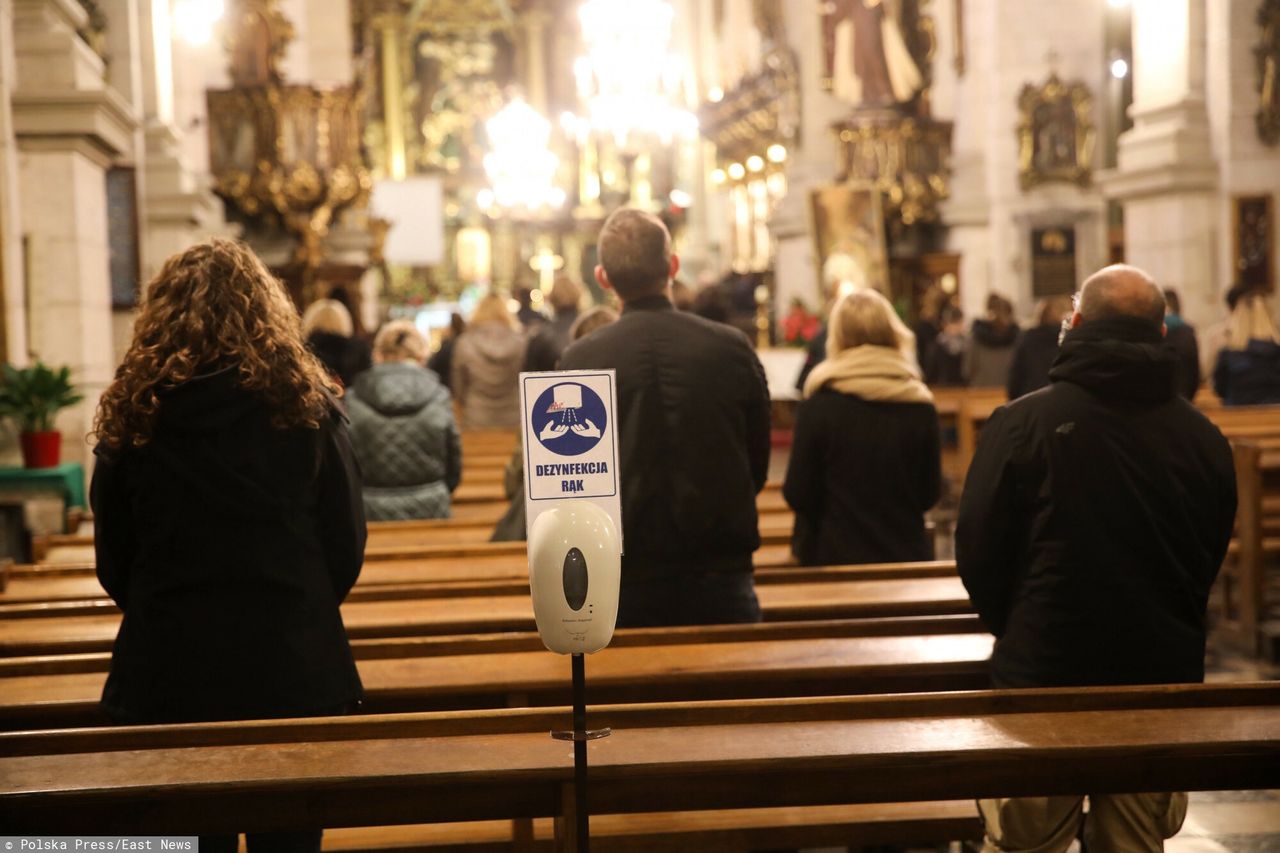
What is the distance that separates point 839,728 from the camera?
9.40 ft

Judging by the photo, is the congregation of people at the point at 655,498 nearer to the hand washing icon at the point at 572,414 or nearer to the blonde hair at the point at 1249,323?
the hand washing icon at the point at 572,414

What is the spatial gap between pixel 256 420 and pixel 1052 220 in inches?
700

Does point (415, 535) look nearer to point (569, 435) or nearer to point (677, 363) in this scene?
point (677, 363)

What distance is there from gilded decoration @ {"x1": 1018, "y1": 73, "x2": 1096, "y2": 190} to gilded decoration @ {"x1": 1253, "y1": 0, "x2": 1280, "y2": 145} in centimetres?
507

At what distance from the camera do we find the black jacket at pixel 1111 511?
11.3ft

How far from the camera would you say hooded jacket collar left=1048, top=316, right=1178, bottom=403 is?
3.45 meters

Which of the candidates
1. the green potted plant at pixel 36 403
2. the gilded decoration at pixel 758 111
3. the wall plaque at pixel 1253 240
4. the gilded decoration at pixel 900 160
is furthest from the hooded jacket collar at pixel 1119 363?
the gilded decoration at pixel 758 111

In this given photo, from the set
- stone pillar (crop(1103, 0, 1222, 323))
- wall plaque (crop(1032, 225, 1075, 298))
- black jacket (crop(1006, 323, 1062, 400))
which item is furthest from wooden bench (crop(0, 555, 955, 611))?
wall plaque (crop(1032, 225, 1075, 298))

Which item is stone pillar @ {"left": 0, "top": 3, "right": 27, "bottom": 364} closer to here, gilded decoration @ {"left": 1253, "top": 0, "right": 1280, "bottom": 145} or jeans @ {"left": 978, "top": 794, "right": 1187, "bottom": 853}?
jeans @ {"left": 978, "top": 794, "right": 1187, "bottom": 853}

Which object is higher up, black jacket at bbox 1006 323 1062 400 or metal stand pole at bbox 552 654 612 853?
black jacket at bbox 1006 323 1062 400

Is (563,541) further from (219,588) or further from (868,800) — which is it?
(219,588)

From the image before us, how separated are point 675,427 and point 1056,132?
16.8 metres

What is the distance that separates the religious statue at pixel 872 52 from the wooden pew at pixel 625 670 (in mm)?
18238

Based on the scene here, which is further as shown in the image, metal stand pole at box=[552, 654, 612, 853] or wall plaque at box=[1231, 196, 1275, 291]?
wall plaque at box=[1231, 196, 1275, 291]
